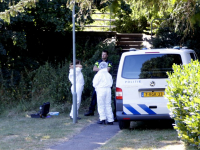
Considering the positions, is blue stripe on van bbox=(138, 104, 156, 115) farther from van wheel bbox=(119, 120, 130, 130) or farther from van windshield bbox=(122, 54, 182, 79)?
van wheel bbox=(119, 120, 130, 130)

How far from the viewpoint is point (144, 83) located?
29.6 feet

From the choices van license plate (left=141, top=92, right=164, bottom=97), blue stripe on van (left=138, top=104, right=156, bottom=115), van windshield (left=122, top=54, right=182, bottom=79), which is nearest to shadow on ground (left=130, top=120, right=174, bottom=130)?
blue stripe on van (left=138, top=104, right=156, bottom=115)


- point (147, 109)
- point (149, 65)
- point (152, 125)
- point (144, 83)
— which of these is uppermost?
point (149, 65)

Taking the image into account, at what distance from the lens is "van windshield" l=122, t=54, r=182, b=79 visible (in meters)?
9.16

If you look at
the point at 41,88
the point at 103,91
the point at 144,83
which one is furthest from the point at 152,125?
the point at 41,88

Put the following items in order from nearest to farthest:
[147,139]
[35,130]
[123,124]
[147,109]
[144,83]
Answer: [147,139] → [147,109] → [144,83] → [123,124] → [35,130]

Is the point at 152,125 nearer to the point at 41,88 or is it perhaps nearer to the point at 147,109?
the point at 147,109

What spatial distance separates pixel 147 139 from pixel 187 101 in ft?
6.56

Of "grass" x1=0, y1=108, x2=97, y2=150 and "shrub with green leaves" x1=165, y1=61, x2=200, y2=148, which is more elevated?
"shrub with green leaves" x1=165, y1=61, x2=200, y2=148

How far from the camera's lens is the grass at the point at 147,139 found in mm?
7429

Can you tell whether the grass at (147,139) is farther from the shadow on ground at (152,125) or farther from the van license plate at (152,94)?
the van license plate at (152,94)

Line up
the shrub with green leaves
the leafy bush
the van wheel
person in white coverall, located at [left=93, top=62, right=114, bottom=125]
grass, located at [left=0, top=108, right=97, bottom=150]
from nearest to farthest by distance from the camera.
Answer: the shrub with green leaves, grass, located at [left=0, top=108, right=97, bottom=150], the van wheel, person in white coverall, located at [left=93, top=62, right=114, bottom=125], the leafy bush

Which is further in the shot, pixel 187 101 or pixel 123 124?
pixel 123 124

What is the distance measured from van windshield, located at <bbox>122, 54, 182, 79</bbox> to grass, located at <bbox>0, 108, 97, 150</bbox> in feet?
6.88
